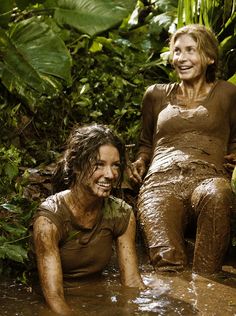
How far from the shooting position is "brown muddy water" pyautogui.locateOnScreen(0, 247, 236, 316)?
142 inches

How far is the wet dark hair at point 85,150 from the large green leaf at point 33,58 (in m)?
1.31

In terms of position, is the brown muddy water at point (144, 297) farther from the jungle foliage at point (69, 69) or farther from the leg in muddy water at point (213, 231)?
the jungle foliage at point (69, 69)

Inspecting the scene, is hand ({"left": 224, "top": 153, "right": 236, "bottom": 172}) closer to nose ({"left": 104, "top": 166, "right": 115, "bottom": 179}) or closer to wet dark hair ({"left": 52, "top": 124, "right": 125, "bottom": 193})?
wet dark hair ({"left": 52, "top": 124, "right": 125, "bottom": 193})

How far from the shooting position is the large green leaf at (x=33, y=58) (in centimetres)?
511

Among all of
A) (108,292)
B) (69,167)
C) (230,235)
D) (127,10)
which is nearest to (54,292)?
(108,292)

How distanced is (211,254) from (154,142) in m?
1.18

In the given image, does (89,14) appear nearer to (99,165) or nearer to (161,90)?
(161,90)

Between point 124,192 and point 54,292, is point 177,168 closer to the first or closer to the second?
point 124,192

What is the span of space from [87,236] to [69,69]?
1.84 m

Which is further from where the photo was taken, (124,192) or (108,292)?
(124,192)

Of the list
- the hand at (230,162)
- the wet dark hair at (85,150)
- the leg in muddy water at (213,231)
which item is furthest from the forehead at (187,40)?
the wet dark hair at (85,150)

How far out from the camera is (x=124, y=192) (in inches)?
212

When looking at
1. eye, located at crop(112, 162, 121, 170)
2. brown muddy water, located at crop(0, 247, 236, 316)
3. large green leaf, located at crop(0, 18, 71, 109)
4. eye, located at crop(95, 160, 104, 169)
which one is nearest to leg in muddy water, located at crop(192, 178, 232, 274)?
brown muddy water, located at crop(0, 247, 236, 316)

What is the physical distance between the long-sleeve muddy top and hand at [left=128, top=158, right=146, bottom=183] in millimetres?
99
